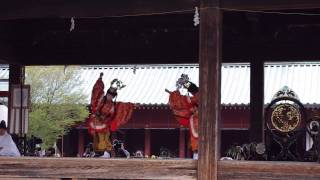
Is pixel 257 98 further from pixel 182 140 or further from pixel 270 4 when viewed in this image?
pixel 182 140

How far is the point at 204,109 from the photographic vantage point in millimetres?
5688

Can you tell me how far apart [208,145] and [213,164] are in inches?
7.3

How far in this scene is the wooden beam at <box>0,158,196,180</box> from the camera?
5801 millimetres

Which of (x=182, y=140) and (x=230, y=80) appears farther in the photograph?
(x=230, y=80)

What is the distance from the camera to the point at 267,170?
5590mm

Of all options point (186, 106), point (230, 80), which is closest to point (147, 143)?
point (230, 80)

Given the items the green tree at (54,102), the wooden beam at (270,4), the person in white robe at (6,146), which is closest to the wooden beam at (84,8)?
the wooden beam at (270,4)

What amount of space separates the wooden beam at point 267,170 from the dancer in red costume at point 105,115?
3.35 metres

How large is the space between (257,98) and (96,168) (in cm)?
404

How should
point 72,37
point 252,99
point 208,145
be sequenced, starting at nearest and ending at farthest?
1. point 208,145
2. point 252,99
3. point 72,37

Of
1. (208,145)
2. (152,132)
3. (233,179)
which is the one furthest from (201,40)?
(152,132)

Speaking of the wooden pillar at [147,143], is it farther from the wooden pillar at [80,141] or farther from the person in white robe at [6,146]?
the person in white robe at [6,146]

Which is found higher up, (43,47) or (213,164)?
(43,47)

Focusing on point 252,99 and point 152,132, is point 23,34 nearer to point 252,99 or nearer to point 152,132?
point 252,99
